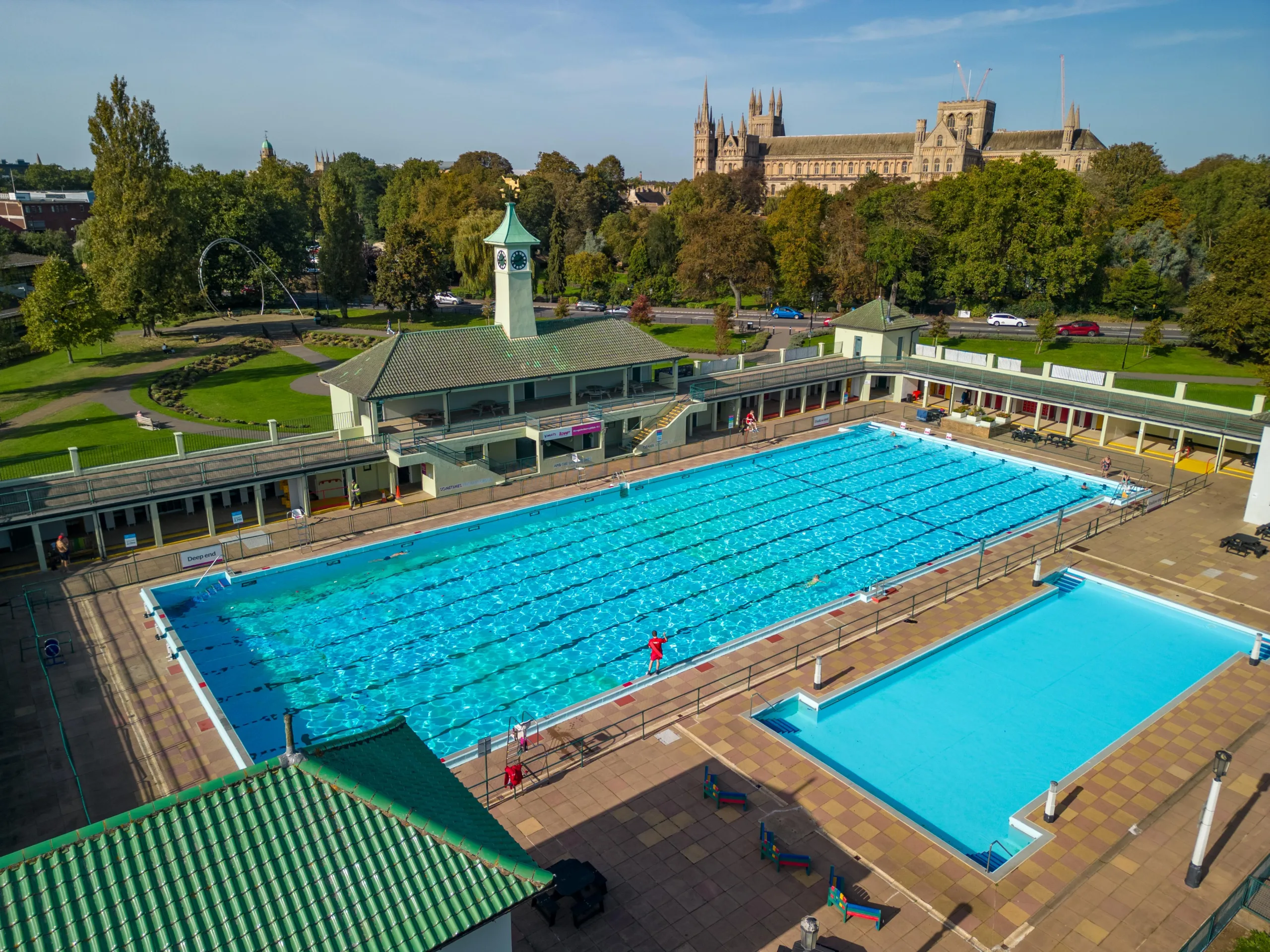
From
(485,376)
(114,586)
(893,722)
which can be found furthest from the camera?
(485,376)

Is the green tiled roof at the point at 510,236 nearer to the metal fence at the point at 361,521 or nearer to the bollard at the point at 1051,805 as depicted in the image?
the metal fence at the point at 361,521

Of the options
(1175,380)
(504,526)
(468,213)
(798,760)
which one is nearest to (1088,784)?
(798,760)

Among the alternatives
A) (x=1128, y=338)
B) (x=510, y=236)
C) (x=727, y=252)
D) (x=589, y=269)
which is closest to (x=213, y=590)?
(x=510, y=236)

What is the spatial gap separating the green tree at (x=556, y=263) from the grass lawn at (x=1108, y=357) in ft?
135

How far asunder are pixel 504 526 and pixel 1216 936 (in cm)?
2525

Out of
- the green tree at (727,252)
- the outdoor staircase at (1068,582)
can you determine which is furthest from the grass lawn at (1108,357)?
the outdoor staircase at (1068,582)

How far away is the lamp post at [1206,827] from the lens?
14492 millimetres

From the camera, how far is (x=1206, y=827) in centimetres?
1478

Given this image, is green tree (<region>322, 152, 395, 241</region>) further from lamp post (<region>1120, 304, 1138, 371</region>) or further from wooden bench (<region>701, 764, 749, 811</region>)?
wooden bench (<region>701, 764, 749, 811</region>)

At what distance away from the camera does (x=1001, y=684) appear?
22703mm

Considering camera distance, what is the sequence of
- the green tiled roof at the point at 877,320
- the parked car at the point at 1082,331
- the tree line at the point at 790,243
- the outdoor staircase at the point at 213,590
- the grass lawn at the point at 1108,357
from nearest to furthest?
the outdoor staircase at the point at 213,590 → the green tiled roof at the point at 877,320 → the grass lawn at the point at 1108,357 → the tree line at the point at 790,243 → the parked car at the point at 1082,331

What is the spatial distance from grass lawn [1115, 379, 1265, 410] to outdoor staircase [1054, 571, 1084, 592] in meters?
24.1

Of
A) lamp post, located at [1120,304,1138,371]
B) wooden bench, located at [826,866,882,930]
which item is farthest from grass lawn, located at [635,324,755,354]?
wooden bench, located at [826,866,882,930]

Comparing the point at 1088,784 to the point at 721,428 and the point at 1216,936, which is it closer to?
the point at 1216,936
